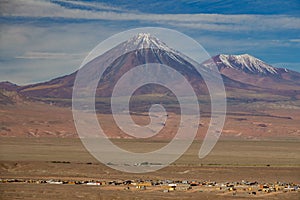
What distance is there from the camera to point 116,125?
135000 millimetres

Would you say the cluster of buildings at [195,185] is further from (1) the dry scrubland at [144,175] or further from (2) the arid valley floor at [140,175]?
(1) the dry scrubland at [144,175]

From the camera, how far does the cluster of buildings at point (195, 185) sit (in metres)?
39.5

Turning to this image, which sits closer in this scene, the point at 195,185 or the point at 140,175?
the point at 195,185

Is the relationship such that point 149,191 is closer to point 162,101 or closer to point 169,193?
point 169,193

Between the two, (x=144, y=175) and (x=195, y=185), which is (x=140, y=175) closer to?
(x=144, y=175)

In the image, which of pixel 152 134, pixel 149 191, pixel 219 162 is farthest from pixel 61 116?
pixel 149 191

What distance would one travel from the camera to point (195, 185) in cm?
4241

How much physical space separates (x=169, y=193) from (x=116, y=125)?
322 feet

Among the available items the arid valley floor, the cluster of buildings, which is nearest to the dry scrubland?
the arid valley floor

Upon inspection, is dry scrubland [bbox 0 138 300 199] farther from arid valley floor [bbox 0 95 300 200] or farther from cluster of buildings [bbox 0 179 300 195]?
cluster of buildings [bbox 0 179 300 195]

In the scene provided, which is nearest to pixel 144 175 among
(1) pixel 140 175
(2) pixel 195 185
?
(1) pixel 140 175

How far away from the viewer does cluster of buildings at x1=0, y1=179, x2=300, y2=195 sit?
130ft

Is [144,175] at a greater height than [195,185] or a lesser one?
greater

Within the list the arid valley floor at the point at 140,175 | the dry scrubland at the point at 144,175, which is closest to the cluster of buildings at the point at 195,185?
the arid valley floor at the point at 140,175
